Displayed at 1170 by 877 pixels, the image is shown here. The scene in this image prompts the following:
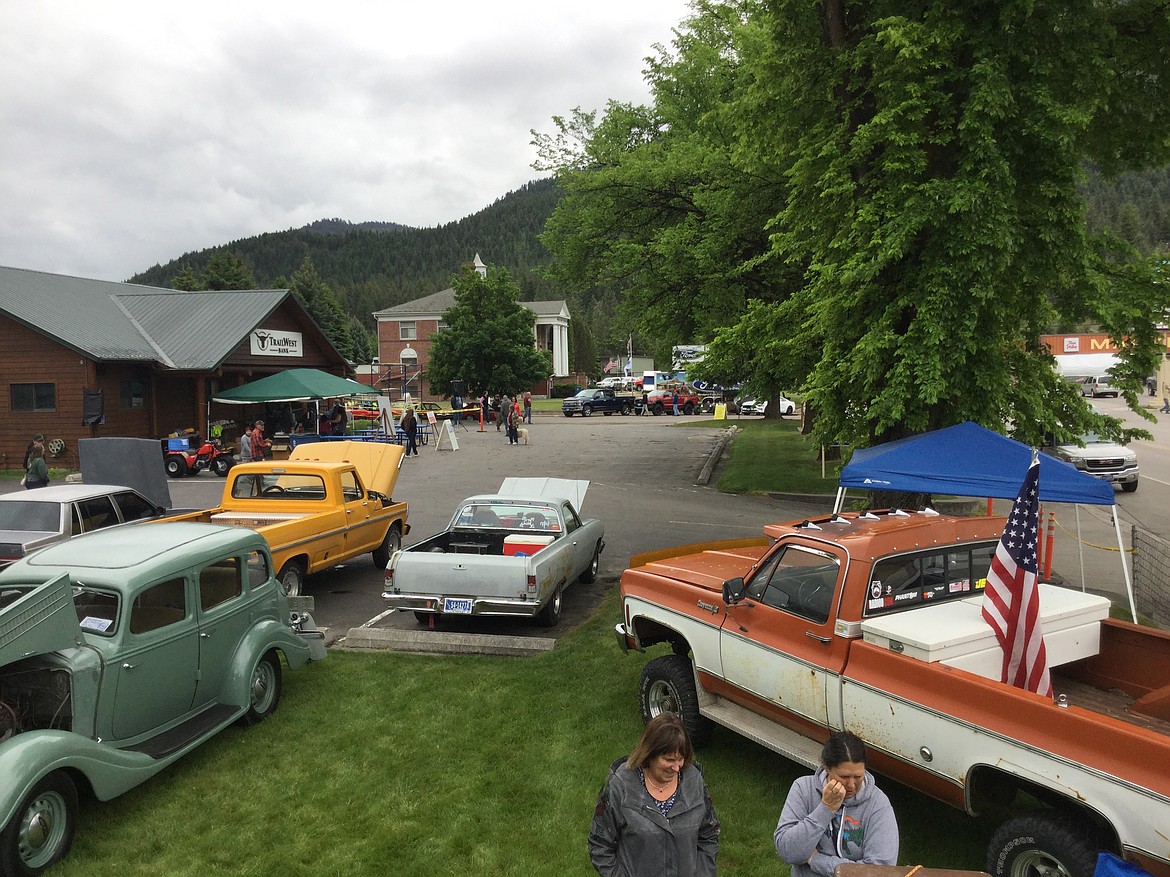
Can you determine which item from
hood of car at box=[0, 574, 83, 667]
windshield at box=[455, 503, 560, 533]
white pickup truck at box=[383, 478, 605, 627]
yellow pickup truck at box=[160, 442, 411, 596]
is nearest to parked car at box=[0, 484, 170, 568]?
yellow pickup truck at box=[160, 442, 411, 596]

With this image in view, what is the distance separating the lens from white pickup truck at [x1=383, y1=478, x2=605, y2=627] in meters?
8.91

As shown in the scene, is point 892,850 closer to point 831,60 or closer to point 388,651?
point 388,651

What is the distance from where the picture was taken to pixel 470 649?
8.68 meters

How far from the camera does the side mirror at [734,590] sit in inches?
226

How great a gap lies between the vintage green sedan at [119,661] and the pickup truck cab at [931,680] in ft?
10.8

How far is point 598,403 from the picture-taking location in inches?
2061

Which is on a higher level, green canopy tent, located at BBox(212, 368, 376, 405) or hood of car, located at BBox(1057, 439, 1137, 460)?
green canopy tent, located at BBox(212, 368, 376, 405)

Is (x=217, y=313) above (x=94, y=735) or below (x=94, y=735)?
above

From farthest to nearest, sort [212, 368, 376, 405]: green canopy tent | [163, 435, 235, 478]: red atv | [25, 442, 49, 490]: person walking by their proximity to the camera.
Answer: [212, 368, 376, 405]: green canopy tent < [163, 435, 235, 478]: red atv < [25, 442, 49, 490]: person walking

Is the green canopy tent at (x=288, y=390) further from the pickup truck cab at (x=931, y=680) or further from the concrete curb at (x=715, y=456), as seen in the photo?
the pickup truck cab at (x=931, y=680)

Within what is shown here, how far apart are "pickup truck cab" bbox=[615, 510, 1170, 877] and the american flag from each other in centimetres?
10

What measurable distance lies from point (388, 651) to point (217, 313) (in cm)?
2619

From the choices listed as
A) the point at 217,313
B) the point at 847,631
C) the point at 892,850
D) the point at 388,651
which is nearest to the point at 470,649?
the point at 388,651

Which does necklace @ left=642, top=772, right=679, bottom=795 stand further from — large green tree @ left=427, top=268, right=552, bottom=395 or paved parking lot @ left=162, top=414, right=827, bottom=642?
large green tree @ left=427, top=268, right=552, bottom=395
